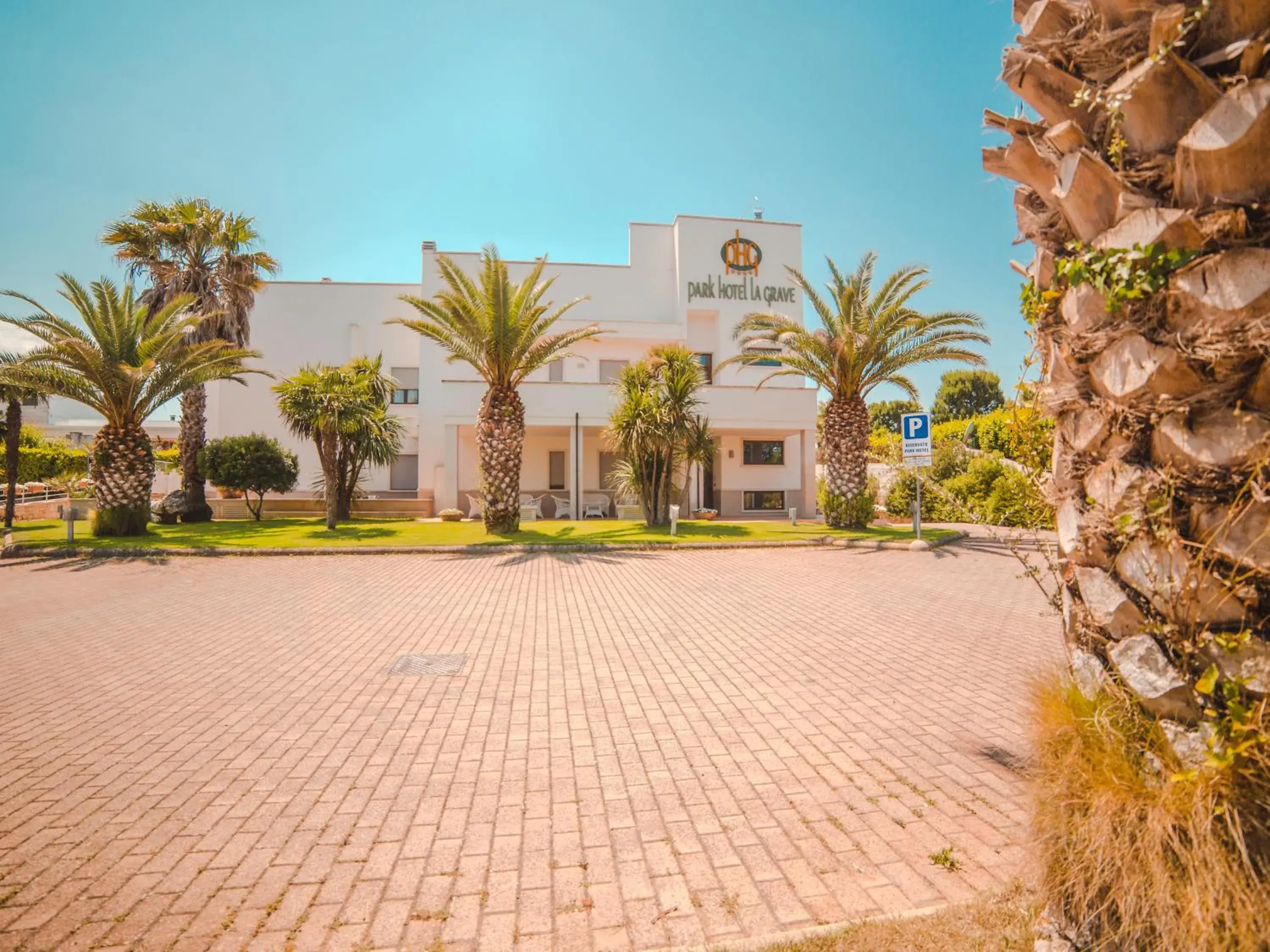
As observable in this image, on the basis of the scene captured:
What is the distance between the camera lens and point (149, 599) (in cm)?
998

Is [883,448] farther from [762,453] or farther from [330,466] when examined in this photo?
[330,466]

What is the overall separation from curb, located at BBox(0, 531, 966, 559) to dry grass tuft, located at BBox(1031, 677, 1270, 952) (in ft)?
43.8

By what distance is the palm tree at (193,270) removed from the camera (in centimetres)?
2202

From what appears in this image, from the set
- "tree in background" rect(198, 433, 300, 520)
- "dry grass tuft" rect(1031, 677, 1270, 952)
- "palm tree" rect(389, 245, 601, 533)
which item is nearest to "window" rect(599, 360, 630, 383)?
"palm tree" rect(389, 245, 601, 533)

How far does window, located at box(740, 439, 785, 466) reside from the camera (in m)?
27.6

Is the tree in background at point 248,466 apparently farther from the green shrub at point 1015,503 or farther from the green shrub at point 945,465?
the green shrub at point 945,465

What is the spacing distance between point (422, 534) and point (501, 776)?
14.5m

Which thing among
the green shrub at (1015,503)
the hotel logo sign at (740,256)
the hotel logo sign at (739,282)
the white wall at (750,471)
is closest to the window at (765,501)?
the white wall at (750,471)

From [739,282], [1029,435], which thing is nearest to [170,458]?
[739,282]

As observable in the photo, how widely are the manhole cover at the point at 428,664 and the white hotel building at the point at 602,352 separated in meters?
18.7

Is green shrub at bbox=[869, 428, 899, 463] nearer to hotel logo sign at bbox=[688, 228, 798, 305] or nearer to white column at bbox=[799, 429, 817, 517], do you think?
white column at bbox=[799, 429, 817, 517]

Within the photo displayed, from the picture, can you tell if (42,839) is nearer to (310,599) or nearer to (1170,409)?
(1170,409)

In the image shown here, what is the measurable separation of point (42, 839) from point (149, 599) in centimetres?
819

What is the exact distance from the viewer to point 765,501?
90.9ft
